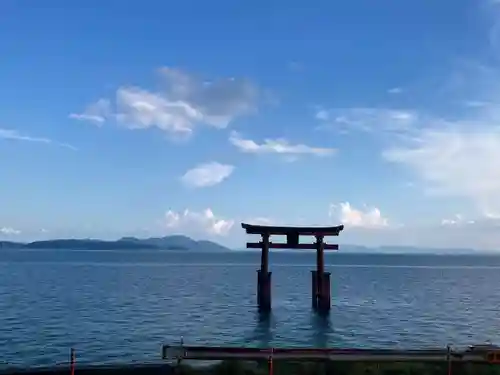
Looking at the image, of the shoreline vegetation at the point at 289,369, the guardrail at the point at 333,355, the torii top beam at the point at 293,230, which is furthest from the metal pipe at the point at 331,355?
the torii top beam at the point at 293,230

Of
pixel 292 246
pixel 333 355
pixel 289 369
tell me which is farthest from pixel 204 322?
pixel 289 369

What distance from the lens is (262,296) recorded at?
167 feet

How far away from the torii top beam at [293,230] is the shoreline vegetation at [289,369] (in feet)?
96.8

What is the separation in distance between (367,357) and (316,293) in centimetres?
3202

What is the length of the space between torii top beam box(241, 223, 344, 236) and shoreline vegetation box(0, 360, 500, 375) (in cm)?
2951

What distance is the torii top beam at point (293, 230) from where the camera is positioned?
4772 centimetres

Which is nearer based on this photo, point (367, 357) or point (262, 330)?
point (367, 357)

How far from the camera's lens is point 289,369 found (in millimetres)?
Result: 17141

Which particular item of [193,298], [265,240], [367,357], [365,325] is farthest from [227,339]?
[193,298]

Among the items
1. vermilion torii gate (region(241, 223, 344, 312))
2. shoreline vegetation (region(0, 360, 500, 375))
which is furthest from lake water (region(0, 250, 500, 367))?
shoreline vegetation (region(0, 360, 500, 375))

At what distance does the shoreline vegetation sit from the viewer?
643 inches

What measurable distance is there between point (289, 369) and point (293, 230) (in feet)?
102

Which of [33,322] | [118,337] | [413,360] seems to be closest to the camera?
[413,360]

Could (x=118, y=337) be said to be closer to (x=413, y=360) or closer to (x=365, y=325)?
(x=365, y=325)
